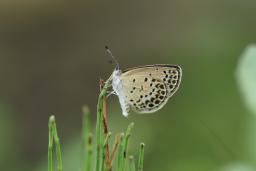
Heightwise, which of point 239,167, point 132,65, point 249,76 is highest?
point 132,65

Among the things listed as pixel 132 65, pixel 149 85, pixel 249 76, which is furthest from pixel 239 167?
pixel 132 65

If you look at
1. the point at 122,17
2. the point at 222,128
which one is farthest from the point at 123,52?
the point at 222,128

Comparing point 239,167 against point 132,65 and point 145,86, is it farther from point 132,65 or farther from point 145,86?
point 132,65

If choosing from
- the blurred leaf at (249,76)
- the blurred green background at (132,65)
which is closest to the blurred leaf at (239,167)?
the blurred green background at (132,65)

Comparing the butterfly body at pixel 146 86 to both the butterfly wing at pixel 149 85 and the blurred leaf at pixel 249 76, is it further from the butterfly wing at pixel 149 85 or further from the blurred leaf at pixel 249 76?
the blurred leaf at pixel 249 76

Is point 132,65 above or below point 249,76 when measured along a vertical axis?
above

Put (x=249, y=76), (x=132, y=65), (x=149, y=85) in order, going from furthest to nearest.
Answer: (x=132, y=65) < (x=149, y=85) < (x=249, y=76)
